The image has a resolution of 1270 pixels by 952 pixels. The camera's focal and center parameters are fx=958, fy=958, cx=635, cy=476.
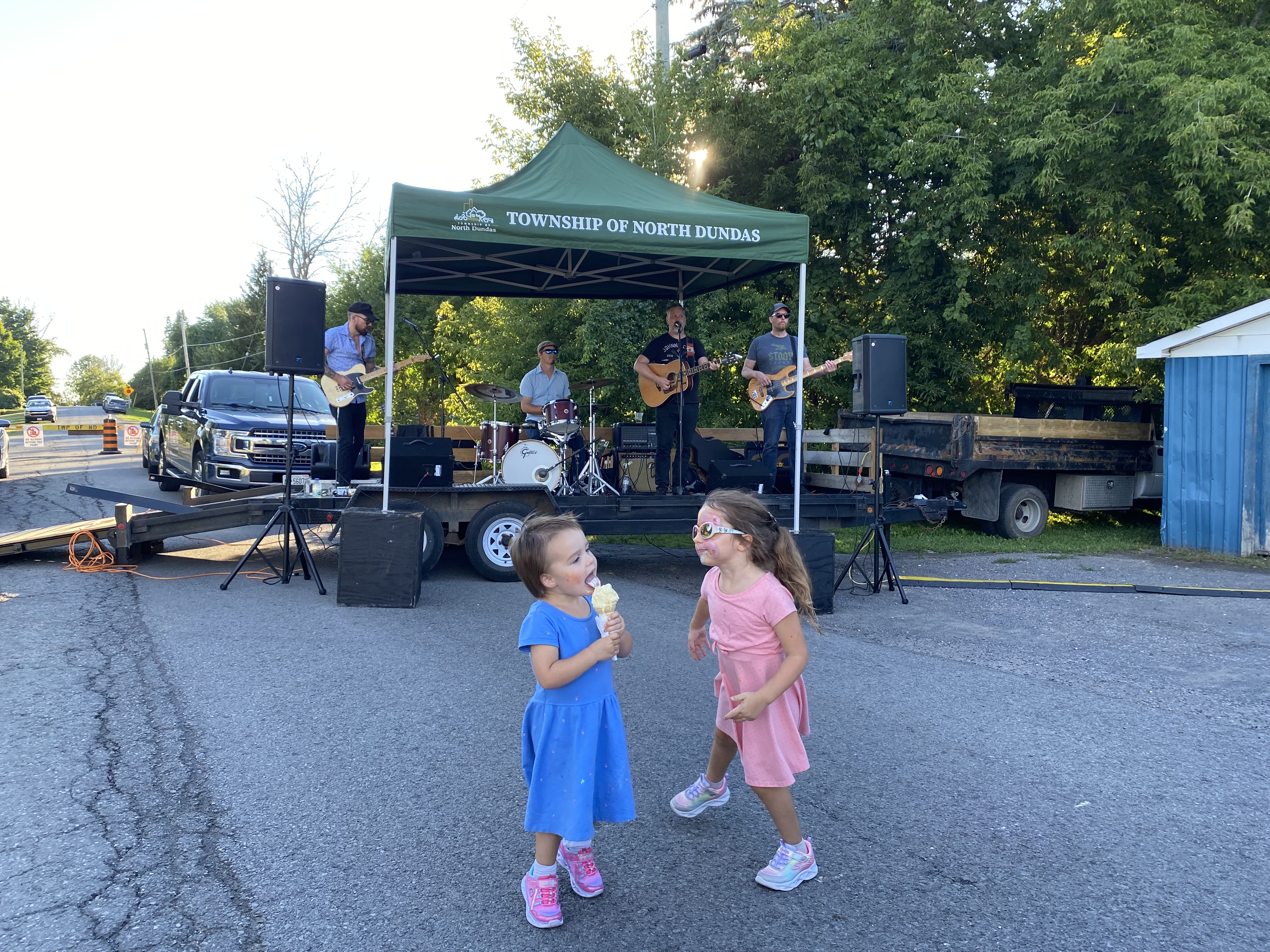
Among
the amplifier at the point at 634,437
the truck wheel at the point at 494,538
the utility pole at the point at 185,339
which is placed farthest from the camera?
the utility pole at the point at 185,339

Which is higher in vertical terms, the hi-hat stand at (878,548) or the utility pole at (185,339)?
the utility pole at (185,339)

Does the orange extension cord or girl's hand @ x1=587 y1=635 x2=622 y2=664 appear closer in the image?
girl's hand @ x1=587 y1=635 x2=622 y2=664

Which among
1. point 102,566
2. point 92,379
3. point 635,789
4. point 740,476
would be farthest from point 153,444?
point 92,379

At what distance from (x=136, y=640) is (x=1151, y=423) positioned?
13345 millimetres

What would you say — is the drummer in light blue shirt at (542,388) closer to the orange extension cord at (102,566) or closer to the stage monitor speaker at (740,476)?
the stage monitor speaker at (740,476)

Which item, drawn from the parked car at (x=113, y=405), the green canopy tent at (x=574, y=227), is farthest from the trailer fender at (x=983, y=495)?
the parked car at (x=113, y=405)

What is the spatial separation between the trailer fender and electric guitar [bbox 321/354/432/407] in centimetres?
766

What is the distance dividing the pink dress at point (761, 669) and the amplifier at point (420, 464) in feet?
19.9

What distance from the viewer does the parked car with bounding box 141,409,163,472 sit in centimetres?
1600

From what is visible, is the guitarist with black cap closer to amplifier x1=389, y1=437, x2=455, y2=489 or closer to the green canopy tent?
amplifier x1=389, y1=437, x2=455, y2=489

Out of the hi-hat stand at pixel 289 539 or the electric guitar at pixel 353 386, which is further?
the electric guitar at pixel 353 386

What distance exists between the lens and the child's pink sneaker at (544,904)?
2846 mm

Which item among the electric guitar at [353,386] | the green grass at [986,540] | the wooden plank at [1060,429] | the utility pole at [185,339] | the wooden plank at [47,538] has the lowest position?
the green grass at [986,540]

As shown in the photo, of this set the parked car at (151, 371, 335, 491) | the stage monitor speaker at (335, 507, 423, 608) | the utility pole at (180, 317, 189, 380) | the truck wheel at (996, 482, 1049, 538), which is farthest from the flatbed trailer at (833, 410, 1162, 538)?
the utility pole at (180, 317, 189, 380)
